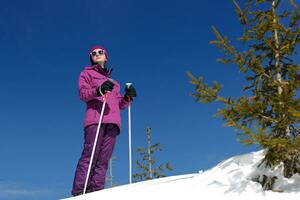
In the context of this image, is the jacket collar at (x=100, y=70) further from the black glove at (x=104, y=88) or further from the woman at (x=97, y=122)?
the black glove at (x=104, y=88)

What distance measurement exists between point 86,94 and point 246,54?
3.09 meters

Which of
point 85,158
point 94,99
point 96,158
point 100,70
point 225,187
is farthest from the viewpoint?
point 100,70

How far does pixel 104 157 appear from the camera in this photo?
7.55 metres

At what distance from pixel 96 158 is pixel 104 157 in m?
0.16

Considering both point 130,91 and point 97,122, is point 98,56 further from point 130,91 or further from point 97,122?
point 97,122

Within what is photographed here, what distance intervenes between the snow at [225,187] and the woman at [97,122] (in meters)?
1.11

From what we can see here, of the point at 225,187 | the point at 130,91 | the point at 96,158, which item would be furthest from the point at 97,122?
the point at 225,187

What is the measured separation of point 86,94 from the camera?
7.49 m

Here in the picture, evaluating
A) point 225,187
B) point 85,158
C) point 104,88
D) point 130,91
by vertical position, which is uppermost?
point 130,91

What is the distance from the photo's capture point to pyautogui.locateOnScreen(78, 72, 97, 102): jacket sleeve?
Result: 24.3 feet

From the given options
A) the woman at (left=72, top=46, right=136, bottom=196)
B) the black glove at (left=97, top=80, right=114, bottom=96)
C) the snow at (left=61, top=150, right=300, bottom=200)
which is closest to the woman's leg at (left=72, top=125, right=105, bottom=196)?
the woman at (left=72, top=46, right=136, bottom=196)

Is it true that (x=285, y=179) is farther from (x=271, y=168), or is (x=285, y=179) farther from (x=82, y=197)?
(x=82, y=197)

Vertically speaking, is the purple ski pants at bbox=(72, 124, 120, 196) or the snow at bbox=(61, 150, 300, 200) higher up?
the purple ski pants at bbox=(72, 124, 120, 196)

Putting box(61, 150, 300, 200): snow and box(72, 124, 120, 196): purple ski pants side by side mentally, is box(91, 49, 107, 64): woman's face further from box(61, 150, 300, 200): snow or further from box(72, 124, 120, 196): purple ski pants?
box(61, 150, 300, 200): snow
